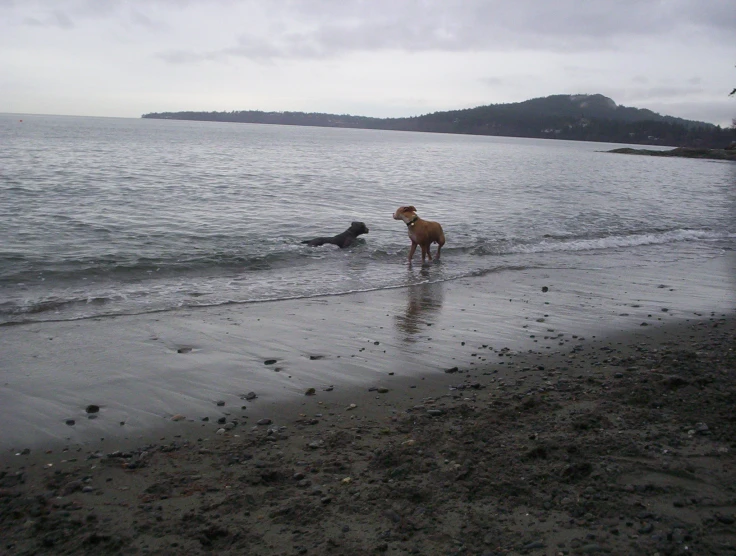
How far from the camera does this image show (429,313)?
905 centimetres

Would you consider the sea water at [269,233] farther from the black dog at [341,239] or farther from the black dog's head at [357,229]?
the black dog's head at [357,229]

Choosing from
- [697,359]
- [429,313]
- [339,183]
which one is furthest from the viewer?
[339,183]

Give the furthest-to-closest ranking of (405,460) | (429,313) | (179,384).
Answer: (429,313) < (179,384) < (405,460)

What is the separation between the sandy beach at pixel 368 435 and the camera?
3.49 metres

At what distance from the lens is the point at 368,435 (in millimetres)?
4809

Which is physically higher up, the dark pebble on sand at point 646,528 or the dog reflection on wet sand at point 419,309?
the dark pebble on sand at point 646,528

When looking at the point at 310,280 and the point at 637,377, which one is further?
the point at 310,280

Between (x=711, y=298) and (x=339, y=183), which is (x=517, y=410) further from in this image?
(x=339, y=183)

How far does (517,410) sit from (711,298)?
6.93 metres

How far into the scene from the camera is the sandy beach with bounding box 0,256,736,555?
3490 mm

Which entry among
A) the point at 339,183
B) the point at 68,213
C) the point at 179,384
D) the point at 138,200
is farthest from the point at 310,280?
the point at 339,183

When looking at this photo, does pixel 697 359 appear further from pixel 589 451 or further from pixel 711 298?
pixel 711 298

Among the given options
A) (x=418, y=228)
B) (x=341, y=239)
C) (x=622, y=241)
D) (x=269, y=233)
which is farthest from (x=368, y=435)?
(x=622, y=241)

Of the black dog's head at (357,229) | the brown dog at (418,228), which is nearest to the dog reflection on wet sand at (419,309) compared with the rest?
the brown dog at (418,228)
